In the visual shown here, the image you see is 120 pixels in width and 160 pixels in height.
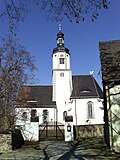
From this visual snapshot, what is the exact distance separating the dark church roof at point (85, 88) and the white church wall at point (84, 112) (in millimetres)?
1009

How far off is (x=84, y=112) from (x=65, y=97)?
515 centimetres

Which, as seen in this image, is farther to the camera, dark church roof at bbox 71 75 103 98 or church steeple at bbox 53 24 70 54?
church steeple at bbox 53 24 70 54

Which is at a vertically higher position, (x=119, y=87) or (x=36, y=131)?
(x=119, y=87)

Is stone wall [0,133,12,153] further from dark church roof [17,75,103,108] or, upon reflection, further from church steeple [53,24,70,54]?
church steeple [53,24,70,54]

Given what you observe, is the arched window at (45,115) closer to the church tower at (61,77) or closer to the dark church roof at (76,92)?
the dark church roof at (76,92)

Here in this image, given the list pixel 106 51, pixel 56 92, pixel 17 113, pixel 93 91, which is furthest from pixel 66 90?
pixel 106 51

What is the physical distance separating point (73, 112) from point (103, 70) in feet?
103

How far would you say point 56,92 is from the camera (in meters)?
50.0

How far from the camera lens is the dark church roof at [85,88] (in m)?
46.9

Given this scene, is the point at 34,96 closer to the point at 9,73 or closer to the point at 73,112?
the point at 73,112

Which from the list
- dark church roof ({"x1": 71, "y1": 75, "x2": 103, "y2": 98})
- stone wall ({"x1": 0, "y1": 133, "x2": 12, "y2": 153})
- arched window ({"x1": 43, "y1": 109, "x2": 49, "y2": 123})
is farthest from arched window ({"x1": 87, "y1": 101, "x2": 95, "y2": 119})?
stone wall ({"x1": 0, "y1": 133, "x2": 12, "y2": 153})

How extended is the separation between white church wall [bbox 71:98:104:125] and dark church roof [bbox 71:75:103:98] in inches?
39.7

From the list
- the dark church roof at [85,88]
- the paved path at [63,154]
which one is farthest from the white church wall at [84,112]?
the paved path at [63,154]

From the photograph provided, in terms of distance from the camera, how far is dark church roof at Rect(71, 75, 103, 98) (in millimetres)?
46947
